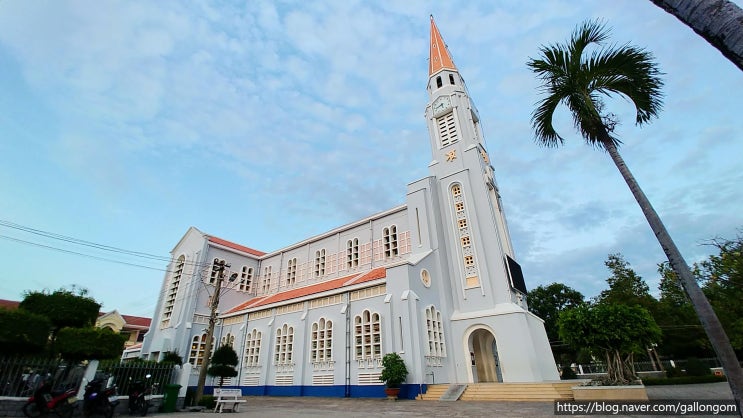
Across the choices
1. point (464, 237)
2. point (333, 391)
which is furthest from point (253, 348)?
point (464, 237)

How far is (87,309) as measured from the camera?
11758mm

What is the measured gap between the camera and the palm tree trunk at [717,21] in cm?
250

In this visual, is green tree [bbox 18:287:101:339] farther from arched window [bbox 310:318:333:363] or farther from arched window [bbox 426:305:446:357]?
arched window [bbox 426:305:446:357]

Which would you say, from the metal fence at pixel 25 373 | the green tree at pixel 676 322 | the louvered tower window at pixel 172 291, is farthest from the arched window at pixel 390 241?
the green tree at pixel 676 322

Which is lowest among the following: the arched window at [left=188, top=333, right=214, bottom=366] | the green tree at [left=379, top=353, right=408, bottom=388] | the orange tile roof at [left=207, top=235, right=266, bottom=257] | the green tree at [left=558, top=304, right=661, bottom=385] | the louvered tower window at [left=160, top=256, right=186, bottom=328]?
the green tree at [left=379, top=353, right=408, bottom=388]

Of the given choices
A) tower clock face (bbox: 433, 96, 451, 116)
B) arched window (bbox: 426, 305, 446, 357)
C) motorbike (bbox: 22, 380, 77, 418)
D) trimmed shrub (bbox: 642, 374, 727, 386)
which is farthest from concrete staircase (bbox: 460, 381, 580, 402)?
tower clock face (bbox: 433, 96, 451, 116)

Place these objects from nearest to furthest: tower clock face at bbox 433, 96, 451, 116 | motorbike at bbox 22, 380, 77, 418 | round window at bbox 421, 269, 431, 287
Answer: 1. motorbike at bbox 22, 380, 77, 418
2. round window at bbox 421, 269, 431, 287
3. tower clock face at bbox 433, 96, 451, 116

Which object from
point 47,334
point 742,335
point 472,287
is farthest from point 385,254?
point 742,335

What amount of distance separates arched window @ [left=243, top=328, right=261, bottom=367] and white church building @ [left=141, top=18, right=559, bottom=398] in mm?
68

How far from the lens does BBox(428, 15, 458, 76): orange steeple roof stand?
27.7 m

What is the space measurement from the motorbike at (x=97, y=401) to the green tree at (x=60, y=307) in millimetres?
2453

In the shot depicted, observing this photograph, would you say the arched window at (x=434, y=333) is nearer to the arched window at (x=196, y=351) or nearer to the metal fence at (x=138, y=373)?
the metal fence at (x=138, y=373)

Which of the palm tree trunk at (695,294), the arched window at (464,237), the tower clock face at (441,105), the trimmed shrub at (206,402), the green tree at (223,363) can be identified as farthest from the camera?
the tower clock face at (441,105)

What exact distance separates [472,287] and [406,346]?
18.1 ft
